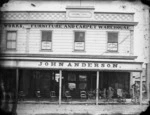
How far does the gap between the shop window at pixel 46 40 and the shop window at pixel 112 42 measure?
3.80 meters

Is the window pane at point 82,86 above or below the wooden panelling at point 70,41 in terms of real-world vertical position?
below

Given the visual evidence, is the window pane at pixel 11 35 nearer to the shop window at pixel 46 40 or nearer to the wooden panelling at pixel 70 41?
the wooden panelling at pixel 70 41

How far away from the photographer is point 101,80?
17234 mm

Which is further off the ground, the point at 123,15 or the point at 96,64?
the point at 123,15

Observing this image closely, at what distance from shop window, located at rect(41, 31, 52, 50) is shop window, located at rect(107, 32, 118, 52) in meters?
3.80

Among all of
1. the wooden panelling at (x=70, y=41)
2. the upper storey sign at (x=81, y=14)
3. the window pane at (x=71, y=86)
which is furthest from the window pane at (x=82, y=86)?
the upper storey sign at (x=81, y=14)

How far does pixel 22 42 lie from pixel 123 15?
665 centimetres

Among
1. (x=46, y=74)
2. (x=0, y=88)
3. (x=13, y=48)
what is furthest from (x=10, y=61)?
(x=0, y=88)

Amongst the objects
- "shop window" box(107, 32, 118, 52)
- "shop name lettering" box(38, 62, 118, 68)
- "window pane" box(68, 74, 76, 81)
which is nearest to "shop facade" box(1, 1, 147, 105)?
"shop window" box(107, 32, 118, 52)

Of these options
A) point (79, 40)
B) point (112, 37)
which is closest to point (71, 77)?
point (79, 40)

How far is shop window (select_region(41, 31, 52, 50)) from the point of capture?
16.2 meters

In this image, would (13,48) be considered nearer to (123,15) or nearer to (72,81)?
(72,81)

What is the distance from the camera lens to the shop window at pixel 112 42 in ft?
52.7

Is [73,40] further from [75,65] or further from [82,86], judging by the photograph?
[82,86]
